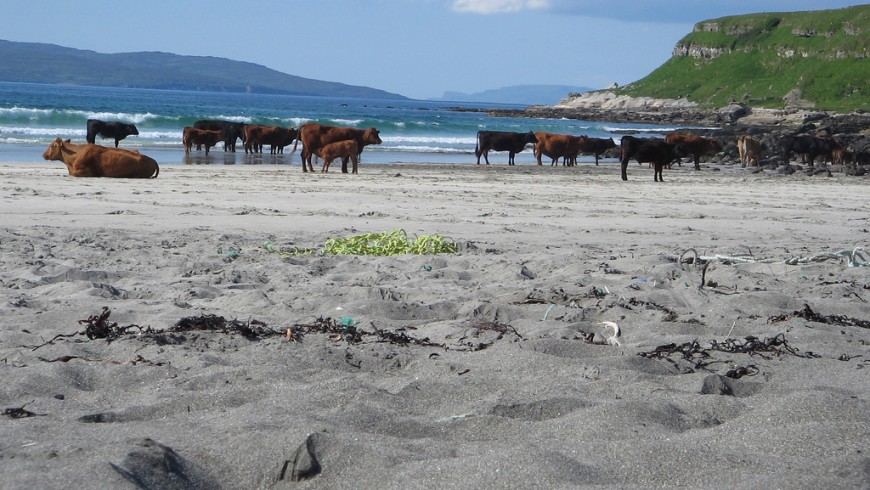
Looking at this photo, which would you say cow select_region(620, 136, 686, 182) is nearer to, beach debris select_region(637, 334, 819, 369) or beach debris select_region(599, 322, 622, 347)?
beach debris select_region(599, 322, 622, 347)

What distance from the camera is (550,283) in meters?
5.98

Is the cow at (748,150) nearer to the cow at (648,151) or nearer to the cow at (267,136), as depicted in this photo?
the cow at (648,151)

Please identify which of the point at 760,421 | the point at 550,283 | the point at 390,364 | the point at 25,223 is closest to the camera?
the point at 760,421

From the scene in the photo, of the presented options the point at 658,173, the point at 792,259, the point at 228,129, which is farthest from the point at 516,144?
the point at 792,259

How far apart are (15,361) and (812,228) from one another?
29.6 ft

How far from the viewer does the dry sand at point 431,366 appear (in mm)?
2830

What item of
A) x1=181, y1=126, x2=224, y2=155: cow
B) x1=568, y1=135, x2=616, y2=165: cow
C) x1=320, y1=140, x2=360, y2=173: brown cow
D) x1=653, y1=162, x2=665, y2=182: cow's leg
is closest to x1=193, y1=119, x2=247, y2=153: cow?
x1=181, y1=126, x2=224, y2=155: cow

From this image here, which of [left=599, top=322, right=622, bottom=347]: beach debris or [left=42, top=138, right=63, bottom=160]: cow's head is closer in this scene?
[left=599, top=322, right=622, bottom=347]: beach debris

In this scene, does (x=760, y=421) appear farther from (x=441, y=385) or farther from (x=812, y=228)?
(x=812, y=228)

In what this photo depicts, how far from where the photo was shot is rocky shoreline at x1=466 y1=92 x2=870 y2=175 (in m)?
31.2

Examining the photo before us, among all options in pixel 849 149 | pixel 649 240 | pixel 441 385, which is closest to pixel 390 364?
pixel 441 385

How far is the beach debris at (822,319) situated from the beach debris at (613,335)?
909 mm

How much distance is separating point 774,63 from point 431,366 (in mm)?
111330

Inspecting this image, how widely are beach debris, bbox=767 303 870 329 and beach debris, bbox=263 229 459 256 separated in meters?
3.02
